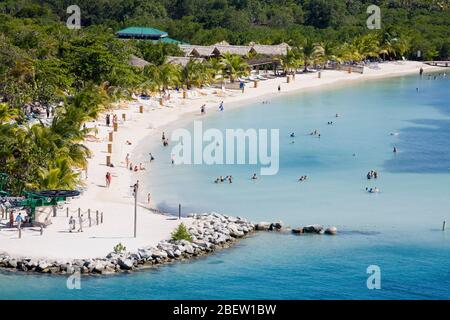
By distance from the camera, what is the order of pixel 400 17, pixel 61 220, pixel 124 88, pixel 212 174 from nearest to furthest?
1. pixel 61 220
2. pixel 212 174
3. pixel 124 88
4. pixel 400 17

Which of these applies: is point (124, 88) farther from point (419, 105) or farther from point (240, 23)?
point (240, 23)

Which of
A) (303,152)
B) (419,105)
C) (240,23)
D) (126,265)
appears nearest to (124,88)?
(303,152)

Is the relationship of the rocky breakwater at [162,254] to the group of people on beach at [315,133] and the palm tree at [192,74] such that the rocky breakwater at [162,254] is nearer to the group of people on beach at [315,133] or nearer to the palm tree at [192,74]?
the group of people on beach at [315,133]

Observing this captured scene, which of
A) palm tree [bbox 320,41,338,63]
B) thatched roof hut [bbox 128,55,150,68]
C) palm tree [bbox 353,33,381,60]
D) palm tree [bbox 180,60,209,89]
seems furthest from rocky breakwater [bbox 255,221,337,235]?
palm tree [bbox 353,33,381,60]

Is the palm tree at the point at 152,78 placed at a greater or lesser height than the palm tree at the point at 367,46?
lesser

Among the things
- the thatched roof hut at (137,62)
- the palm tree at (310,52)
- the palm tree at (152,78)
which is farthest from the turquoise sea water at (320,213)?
the palm tree at (310,52)

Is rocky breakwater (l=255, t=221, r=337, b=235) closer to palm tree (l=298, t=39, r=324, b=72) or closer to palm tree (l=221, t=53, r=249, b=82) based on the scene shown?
palm tree (l=221, t=53, r=249, b=82)
